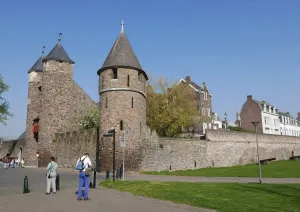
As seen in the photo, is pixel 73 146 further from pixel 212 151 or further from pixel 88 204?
pixel 88 204

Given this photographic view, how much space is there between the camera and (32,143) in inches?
1558

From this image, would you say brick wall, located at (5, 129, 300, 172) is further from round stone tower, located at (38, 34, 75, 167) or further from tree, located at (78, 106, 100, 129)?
tree, located at (78, 106, 100, 129)

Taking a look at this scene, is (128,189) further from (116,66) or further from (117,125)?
(116,66)

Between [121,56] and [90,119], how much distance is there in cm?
1325

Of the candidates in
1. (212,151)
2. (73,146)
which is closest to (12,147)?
(73,146)

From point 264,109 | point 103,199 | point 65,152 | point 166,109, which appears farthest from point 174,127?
point 264,109

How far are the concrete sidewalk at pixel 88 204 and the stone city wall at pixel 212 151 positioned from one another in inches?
568

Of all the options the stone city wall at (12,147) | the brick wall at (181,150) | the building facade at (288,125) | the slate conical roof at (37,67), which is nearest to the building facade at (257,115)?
the building facade at (288,125)

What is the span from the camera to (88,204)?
33.0 ft

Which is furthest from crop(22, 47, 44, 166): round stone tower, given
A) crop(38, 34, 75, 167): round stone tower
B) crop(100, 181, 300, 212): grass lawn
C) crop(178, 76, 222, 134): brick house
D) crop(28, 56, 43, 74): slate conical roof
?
crop(100, 181, 300, 212): grass lawn

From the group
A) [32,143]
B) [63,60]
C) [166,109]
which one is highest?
[63,60]

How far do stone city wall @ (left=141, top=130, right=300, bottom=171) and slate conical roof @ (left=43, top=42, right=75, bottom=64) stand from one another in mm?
18414

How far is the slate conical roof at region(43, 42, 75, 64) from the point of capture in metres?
38.4

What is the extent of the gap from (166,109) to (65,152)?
1412cm
